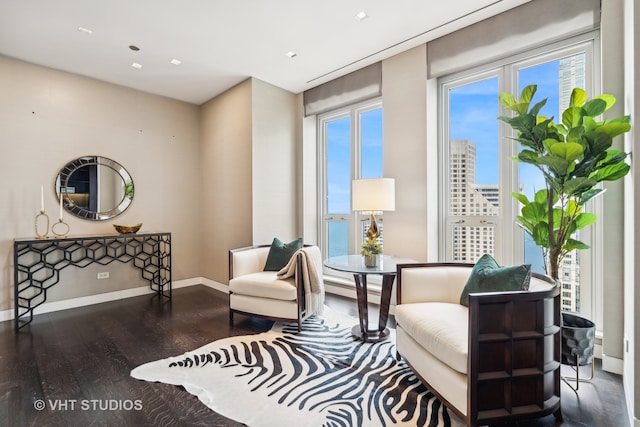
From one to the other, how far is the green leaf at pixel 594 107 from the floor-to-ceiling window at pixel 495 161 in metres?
0.64

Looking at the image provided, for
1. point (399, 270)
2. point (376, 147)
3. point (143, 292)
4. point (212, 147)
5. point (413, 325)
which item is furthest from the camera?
point (212, 147)

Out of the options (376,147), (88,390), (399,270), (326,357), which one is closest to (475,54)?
(376,147)

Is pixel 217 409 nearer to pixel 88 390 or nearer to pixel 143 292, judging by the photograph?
pixel 88 390

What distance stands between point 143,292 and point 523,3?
5.33 metres

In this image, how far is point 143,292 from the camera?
14.6ft

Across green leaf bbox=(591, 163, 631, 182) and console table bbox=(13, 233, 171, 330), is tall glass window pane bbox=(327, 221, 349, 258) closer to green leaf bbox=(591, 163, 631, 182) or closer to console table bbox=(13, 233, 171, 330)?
console table bbox=(13, 233, 171, 330)

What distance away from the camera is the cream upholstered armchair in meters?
2.93

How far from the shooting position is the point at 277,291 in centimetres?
294

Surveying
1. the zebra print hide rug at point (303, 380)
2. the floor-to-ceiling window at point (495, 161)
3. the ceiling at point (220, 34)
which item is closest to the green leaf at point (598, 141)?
the floor-to-ceiling window at point (495, 161)

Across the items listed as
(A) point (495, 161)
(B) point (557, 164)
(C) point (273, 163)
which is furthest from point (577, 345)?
(C) point (273, 163)

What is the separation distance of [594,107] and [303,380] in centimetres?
242

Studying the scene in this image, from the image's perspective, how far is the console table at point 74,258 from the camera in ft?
11.2

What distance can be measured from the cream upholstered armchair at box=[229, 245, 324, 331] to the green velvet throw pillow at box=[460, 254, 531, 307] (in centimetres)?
137

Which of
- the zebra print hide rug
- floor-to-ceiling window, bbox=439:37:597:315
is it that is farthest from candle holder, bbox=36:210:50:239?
floor-to-ceiling window, bbox=439:37:597:315
